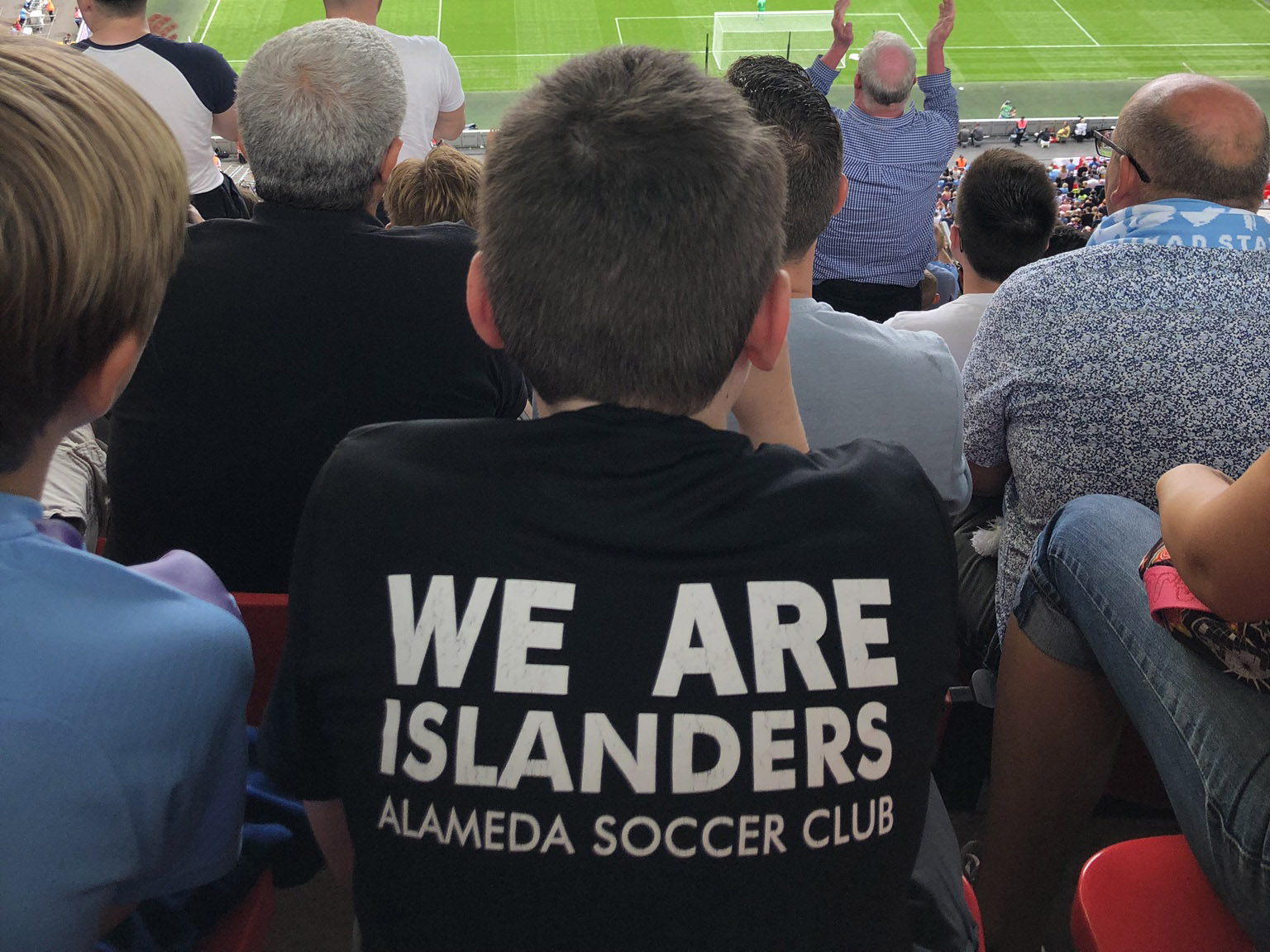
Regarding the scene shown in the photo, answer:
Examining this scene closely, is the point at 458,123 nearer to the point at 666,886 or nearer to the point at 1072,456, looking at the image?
the point at 1072,456

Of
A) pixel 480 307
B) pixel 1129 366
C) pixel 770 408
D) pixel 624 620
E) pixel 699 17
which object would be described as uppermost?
pixel 480 307

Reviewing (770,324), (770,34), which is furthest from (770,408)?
(770,34)

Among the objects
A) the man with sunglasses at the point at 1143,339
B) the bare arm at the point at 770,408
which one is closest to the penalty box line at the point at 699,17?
the man with sunglasses at the point at 1143,339

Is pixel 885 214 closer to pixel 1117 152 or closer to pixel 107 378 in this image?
pixel 1117 152

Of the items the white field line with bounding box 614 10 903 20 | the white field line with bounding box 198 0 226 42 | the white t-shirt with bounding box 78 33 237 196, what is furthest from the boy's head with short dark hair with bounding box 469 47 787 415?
the white field line with bounding box 198 0 226 42

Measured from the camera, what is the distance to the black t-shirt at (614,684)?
1055 millimetres

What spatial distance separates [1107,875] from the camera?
148 cm

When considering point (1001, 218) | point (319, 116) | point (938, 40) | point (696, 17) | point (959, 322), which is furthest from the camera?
point (696, 17)

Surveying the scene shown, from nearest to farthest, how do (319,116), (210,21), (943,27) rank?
(319,116) < (943,27) < (210,21)

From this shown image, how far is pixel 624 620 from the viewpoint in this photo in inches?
41.8

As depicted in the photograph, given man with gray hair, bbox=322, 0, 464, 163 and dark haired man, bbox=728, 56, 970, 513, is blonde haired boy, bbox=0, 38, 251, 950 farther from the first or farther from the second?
man with gray hair, bbox=322, 0, 464, 163

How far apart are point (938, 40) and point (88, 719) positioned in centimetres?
762

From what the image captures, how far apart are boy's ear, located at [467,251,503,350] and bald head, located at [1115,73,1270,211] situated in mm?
1854

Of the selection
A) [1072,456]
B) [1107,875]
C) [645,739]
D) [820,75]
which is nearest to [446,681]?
[645,739]
